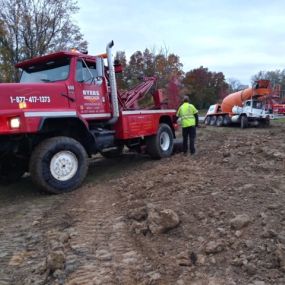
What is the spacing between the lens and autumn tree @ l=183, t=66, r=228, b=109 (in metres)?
69.5

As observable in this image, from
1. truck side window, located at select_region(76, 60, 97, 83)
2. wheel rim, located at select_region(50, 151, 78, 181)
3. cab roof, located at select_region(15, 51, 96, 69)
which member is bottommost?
wheel rim, located at select_region(50, 151, 78, 181)

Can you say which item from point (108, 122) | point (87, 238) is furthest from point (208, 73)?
point (87, 238)

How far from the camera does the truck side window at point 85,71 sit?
29.6 ft

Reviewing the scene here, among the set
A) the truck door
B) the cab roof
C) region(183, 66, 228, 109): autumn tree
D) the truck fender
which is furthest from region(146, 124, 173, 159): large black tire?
region(183, 66, 228, 109): autumn tree

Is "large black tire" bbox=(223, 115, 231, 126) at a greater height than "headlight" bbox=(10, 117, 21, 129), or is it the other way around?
"headlight" bbox=(10, 117, 21, 129)

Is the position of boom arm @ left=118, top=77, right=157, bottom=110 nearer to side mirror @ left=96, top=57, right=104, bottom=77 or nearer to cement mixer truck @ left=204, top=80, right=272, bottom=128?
side mirror @ left=96, top=57, right=104, bottom=77

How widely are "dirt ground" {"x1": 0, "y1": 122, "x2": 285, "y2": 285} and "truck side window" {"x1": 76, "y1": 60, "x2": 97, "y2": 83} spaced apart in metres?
2.25

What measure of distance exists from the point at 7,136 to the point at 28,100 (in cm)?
76

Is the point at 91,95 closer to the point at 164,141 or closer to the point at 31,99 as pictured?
the point at 31,99

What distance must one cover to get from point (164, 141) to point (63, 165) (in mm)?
4611

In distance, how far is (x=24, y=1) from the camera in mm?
30797

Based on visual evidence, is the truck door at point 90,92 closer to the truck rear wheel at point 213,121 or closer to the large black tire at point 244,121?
the large black tire at point 244,121

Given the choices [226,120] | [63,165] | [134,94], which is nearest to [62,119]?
[63,165]

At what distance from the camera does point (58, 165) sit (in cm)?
807
